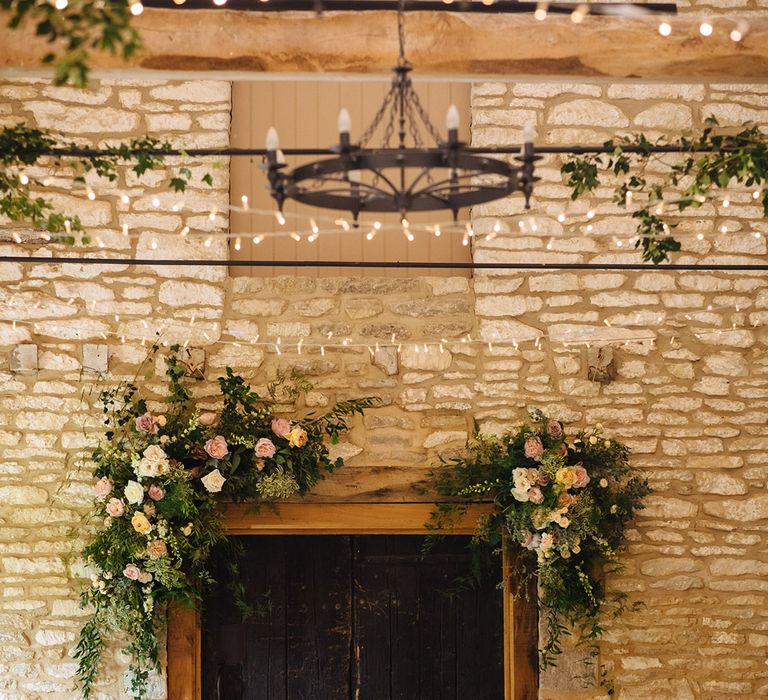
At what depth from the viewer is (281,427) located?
5.11 metres

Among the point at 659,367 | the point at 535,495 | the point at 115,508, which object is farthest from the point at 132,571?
the point at 659,367

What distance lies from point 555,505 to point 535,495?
11 cm

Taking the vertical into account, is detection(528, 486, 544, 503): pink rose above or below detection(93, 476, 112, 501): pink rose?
below

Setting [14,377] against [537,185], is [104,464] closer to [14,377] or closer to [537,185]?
[14,377]

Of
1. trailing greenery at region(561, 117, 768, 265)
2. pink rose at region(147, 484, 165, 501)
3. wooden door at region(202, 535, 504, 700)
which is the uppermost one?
trailing greenery at region(561, 117, 768, 265)

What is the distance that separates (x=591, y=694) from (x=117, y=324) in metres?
3.23

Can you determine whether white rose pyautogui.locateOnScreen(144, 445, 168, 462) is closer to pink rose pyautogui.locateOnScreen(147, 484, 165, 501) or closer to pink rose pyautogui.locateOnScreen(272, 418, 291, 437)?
pink rose pyautogui.locateOnScreen(147, 484, 165, 501)

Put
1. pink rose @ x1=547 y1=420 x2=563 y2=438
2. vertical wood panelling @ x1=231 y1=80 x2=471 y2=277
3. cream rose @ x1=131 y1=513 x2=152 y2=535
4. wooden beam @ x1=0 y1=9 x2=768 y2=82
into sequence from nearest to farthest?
1. wooden beam @ x1=0 y1=9 x2=768 y2=82
2. cream rose @ x1=131 y1=513 x2=152 y2=535
3. pink rose @ x1=547 y1=420 x2=563 y2=438
4. vertical wood panelling @ x1=231 y1=80 x2=471 y2=277

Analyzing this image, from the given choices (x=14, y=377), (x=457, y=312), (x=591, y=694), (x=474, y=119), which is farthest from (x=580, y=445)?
(x=14, y=377)

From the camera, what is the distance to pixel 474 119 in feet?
18.1

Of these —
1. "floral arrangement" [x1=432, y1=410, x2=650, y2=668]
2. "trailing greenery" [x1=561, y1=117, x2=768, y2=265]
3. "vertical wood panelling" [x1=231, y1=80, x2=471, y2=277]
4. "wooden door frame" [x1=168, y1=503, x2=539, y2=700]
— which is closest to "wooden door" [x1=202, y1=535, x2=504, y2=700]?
"wooden door frame" [x1=168, y1=503, x2=539, y2=700]

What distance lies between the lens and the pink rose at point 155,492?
16.3 feet

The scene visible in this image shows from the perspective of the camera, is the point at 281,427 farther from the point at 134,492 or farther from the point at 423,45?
the point at 423,45

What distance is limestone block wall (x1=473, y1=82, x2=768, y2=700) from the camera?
5477mm
